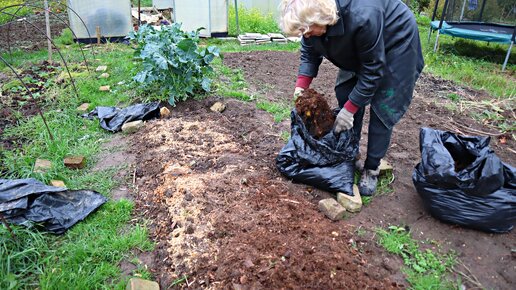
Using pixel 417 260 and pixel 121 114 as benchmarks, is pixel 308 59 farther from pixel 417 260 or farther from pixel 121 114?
pixel 121 114

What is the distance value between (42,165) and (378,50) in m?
2.95

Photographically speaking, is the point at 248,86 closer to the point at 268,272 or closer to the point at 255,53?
the point at 255,53

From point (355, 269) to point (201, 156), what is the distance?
1.75m

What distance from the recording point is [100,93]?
5.06m

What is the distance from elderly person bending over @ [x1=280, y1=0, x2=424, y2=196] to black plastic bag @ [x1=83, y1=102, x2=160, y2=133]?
6.63 ft

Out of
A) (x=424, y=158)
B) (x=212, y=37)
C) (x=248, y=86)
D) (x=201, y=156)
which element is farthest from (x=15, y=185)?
(x=212, y=37)

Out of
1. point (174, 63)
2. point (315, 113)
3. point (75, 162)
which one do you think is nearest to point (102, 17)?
point (174, 63)

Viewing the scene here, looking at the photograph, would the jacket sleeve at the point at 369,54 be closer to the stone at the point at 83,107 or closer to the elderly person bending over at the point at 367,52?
the elderly person bending over at the point at 367,52

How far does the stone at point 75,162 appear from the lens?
3.31 m

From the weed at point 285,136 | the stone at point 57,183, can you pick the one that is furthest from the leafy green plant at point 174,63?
the stone at point 57,183

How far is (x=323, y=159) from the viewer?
286 centimetres

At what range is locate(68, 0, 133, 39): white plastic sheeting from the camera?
25.1 feet

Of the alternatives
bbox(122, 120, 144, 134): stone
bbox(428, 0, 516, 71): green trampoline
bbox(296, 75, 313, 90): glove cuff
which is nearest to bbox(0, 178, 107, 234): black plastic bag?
bbox(122, 120, 144, 134): stone

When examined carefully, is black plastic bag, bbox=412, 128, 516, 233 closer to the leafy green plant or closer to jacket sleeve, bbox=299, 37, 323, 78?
jacket sleeve, bbox=299, 37, 323, 78
